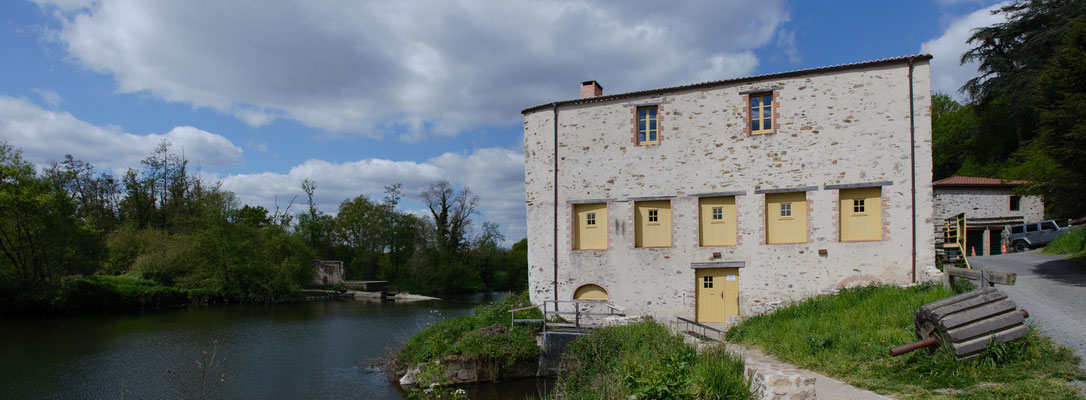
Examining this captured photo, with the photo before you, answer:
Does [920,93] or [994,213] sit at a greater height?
[920,93]

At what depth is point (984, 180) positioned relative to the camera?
25.8 m

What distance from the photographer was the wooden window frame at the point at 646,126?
1659 cm

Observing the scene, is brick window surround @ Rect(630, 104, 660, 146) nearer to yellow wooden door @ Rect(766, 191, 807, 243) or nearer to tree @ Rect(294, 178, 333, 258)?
yellow wooden door @ Rect(766, 191, 807, 243)

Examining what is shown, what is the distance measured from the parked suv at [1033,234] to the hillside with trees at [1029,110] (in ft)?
3.44

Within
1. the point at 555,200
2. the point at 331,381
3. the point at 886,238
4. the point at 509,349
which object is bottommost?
the point at 331,381

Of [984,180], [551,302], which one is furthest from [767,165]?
[984,180]

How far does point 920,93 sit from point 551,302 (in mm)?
11132

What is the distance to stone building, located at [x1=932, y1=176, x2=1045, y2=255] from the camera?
25156 mm

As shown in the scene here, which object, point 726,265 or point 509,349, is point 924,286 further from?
point 509,349

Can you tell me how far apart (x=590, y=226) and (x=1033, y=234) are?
1943 centimetres

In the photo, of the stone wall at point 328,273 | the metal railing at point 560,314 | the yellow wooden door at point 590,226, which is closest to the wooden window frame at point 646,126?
the yellow wooden door at point 590,226

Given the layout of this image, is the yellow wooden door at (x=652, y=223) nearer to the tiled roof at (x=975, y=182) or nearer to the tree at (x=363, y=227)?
the tiled roof at (x=975, y=182)

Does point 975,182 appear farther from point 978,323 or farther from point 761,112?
point 978,323

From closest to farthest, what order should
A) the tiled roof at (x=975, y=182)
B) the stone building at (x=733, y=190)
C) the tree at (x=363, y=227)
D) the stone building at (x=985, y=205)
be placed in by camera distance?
the stone building at (x=733, y=190) < the tiled roof at (x=975, y=182) < the stone building at (x=985, y=205) < the tree at (x=363, y=227)
